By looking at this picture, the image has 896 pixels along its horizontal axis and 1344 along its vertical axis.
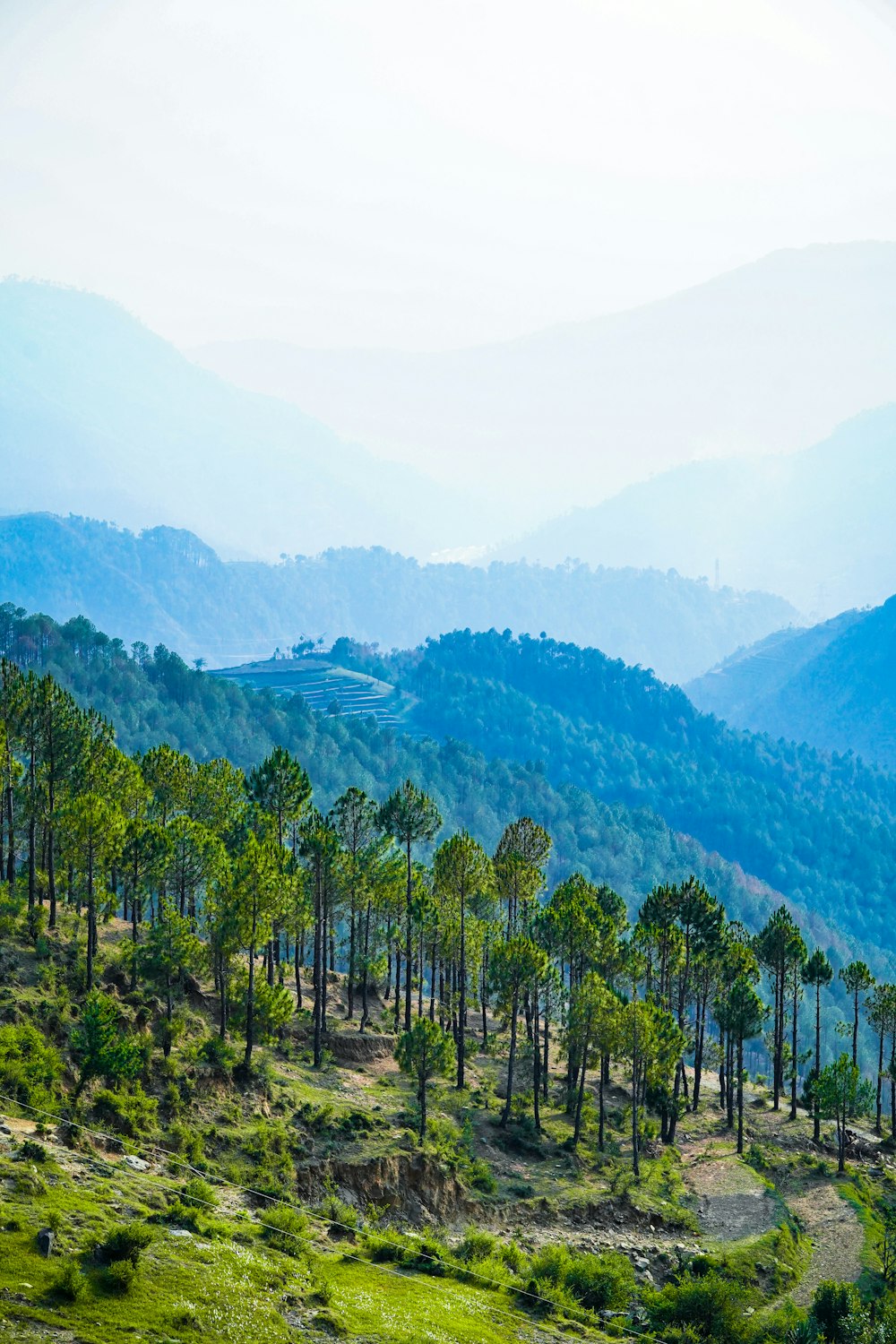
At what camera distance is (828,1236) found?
7369 cm

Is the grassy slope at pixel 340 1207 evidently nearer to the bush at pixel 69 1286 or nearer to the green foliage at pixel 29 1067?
the bush at pixel 69 1286

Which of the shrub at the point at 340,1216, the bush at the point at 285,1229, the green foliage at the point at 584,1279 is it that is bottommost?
the green foliage at the point at 584,1279

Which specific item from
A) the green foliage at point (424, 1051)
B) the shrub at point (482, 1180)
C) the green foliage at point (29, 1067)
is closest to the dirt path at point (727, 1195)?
the shrub at point (482, 1180)

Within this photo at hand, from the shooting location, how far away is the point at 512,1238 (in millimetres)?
62094

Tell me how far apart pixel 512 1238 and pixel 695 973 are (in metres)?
36.9

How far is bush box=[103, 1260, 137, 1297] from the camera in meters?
37.9

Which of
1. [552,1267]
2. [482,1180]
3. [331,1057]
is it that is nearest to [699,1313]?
[552,1267]

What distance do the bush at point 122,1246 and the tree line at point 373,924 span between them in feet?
72.2

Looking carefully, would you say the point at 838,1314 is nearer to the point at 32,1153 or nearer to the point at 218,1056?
the point at 218,1056

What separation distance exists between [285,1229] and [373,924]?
44.9 metres

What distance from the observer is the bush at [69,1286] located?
119 ft

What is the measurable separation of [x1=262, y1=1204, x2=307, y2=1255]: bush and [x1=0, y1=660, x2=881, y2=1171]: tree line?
528 inches

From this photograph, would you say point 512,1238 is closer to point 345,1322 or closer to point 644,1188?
point 644,1188

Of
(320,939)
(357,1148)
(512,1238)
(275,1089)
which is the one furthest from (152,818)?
(512,1238)
